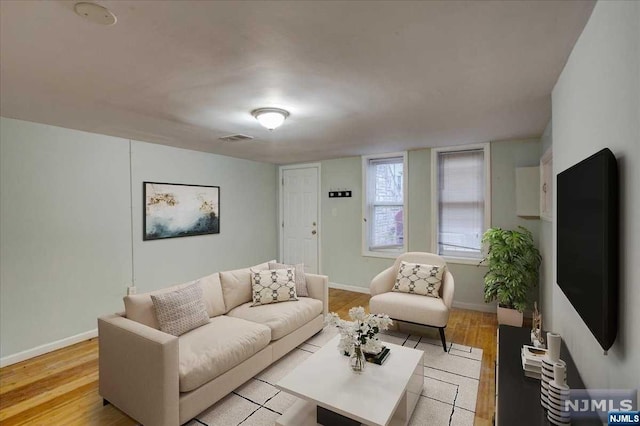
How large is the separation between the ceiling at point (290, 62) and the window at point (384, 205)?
1697 mm

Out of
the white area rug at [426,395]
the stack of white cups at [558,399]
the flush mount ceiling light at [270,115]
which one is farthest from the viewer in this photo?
the flush mount ceiling light at [270,115]

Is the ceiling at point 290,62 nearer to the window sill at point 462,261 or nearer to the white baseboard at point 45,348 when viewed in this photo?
the window sill at point 462,261

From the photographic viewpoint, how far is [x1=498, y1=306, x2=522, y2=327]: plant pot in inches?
137

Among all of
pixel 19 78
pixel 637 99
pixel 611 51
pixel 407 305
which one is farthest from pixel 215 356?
pixel 611 51

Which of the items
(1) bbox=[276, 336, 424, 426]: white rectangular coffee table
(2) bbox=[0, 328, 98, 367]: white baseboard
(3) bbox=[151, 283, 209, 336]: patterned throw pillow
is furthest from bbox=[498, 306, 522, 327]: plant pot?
(2) bbox=[0, 328, 98, 367]: white baseboard

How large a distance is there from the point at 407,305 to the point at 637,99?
2526mm

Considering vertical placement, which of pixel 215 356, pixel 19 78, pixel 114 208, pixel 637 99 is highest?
pixel 19 78

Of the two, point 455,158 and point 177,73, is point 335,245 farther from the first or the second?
point 177,73

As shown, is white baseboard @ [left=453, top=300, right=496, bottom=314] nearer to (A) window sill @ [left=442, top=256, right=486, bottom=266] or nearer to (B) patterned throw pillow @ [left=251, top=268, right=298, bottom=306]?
(A) window sill @ [left=442, top=256, right=486, bottom=266]

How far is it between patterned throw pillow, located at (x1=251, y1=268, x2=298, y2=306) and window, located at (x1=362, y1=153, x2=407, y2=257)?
214 centimetres

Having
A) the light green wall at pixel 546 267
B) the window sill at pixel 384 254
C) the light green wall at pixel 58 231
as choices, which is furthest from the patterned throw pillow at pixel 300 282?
the light green wall at pixel 546 267

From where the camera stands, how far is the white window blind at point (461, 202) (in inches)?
166

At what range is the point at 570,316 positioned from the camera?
1.81 meters

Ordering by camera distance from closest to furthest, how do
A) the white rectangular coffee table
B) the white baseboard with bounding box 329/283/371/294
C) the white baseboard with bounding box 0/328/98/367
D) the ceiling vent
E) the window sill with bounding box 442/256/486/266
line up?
1. the white rectangular coffee table
2. the white baseboard with bounding box 0/328/98/367
3. the ceiling vent
4. the window sill with bounding box 442/256/486/266
5. the white baseboard with bounding box 329/283/371/294
